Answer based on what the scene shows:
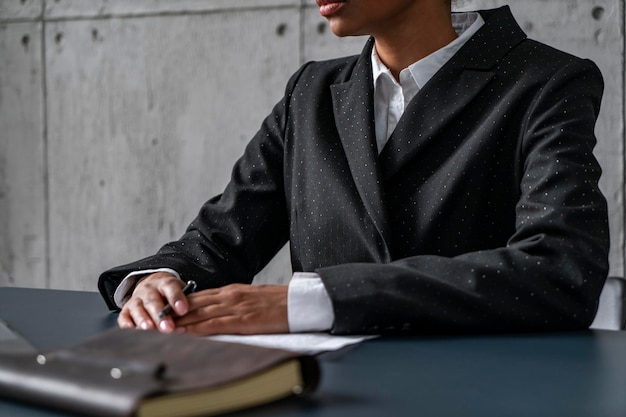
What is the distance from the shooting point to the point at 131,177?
3762 mm

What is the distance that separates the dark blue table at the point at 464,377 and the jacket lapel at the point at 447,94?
53 centimetres

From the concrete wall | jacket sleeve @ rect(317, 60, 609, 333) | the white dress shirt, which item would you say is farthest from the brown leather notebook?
the concrete wall

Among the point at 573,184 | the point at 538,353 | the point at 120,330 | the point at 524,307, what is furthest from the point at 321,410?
the point at 573,184

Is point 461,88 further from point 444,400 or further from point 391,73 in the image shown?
point 444,400

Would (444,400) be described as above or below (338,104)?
below

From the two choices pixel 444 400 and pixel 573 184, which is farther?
pixel 573 184

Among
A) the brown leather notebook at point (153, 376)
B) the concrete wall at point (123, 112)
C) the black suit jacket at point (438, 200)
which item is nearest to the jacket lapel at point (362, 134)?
the black suit jacket at point (438, 200)

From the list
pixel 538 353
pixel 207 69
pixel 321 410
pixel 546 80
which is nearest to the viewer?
pixel 321 410

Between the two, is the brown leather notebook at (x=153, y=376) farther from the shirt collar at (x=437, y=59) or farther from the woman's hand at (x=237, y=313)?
the shirt collar at (x=437, y=59)

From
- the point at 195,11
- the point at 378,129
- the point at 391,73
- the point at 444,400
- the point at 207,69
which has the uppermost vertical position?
the point at 195,11

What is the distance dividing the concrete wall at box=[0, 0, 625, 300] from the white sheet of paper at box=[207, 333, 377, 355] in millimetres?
2042

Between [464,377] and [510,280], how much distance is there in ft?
1.03

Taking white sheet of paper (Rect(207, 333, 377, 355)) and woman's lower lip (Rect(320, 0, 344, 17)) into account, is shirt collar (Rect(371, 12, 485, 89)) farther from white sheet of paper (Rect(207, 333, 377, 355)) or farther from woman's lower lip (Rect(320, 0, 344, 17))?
white sheet of paper (Rect(207, 333, 377, 355))

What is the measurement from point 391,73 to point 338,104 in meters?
0.13
